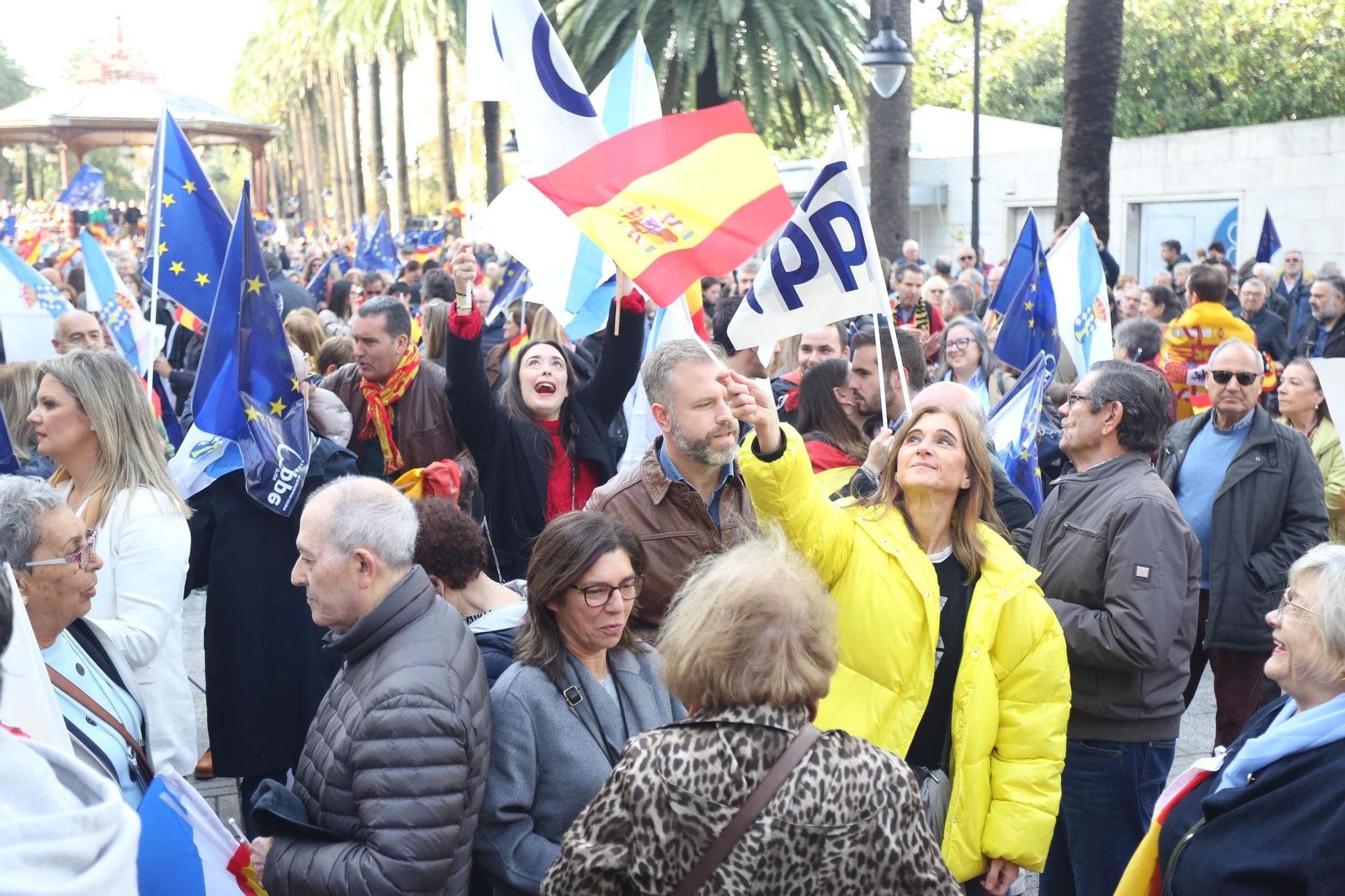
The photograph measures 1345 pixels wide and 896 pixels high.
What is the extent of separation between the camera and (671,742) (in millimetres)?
2219

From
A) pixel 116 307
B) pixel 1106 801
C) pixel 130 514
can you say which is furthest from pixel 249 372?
pixel 116 307

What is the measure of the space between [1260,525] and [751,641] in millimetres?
3428

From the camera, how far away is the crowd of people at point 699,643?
2.24 metres

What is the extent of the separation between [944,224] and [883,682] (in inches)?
1108

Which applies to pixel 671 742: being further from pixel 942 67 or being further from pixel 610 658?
pixel 942 67

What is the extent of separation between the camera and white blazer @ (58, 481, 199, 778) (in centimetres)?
350

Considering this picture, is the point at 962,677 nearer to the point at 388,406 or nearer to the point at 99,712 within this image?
the point at 99,712

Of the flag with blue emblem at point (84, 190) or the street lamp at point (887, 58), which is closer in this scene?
the street lamp at point (887, 58)

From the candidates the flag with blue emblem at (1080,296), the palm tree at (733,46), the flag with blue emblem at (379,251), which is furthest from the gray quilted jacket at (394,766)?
the flag with blue emblem at (379,251)

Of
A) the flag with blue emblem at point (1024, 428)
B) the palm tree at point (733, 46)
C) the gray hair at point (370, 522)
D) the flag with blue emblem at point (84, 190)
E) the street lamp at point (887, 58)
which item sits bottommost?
the flag with blue emblem at point (1024, 428)

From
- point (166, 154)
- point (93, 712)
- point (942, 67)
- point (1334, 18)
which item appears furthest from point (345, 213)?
point (93, 712)

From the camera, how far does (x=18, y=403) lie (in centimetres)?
524

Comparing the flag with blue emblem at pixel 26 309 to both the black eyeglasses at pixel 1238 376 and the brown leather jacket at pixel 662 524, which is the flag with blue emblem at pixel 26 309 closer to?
the brown leather jacket at pixel 662 524

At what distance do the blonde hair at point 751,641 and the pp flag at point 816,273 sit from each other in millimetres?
1841
